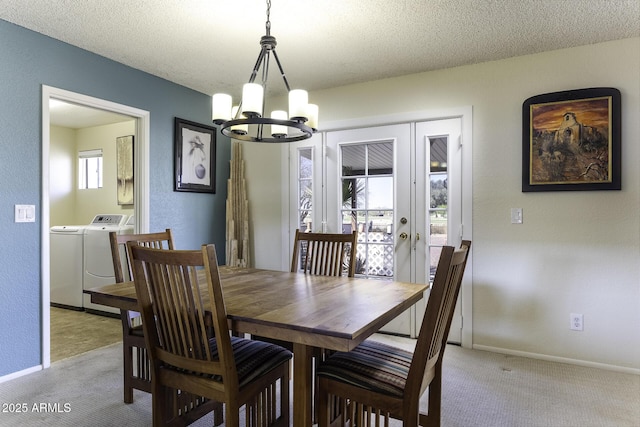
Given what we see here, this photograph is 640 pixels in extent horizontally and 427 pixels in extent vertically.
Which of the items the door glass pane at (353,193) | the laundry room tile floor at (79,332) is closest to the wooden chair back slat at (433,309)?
the door glass pane at (353,193)

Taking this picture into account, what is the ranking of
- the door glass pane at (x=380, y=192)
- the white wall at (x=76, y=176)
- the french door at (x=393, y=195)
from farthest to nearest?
the white wall at (x=76, y=176)
the door glass pane at (x=380, y=192)
the french door at (x=393, y=195)

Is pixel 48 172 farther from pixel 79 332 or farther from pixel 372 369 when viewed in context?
pixel 372 369

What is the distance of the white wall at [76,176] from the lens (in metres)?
5.13

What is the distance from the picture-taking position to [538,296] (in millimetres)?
2916

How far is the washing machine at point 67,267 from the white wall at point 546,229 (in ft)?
12.3

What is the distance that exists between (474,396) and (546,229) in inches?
54.8

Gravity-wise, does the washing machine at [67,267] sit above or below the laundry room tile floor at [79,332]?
above

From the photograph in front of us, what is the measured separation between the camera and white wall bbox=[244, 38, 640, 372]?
8.73 ft

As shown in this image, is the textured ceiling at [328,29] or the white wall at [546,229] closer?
the textured ceiling at [328,29]

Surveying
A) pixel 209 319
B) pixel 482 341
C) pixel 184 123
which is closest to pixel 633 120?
pixel 482 341

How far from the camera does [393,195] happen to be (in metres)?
3.48

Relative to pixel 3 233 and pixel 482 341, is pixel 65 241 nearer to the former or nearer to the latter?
pixel 3 233

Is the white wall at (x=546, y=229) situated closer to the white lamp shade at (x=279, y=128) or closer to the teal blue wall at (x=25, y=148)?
the white lamp shade at (x=279, y=128)

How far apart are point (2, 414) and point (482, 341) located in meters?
3.21
